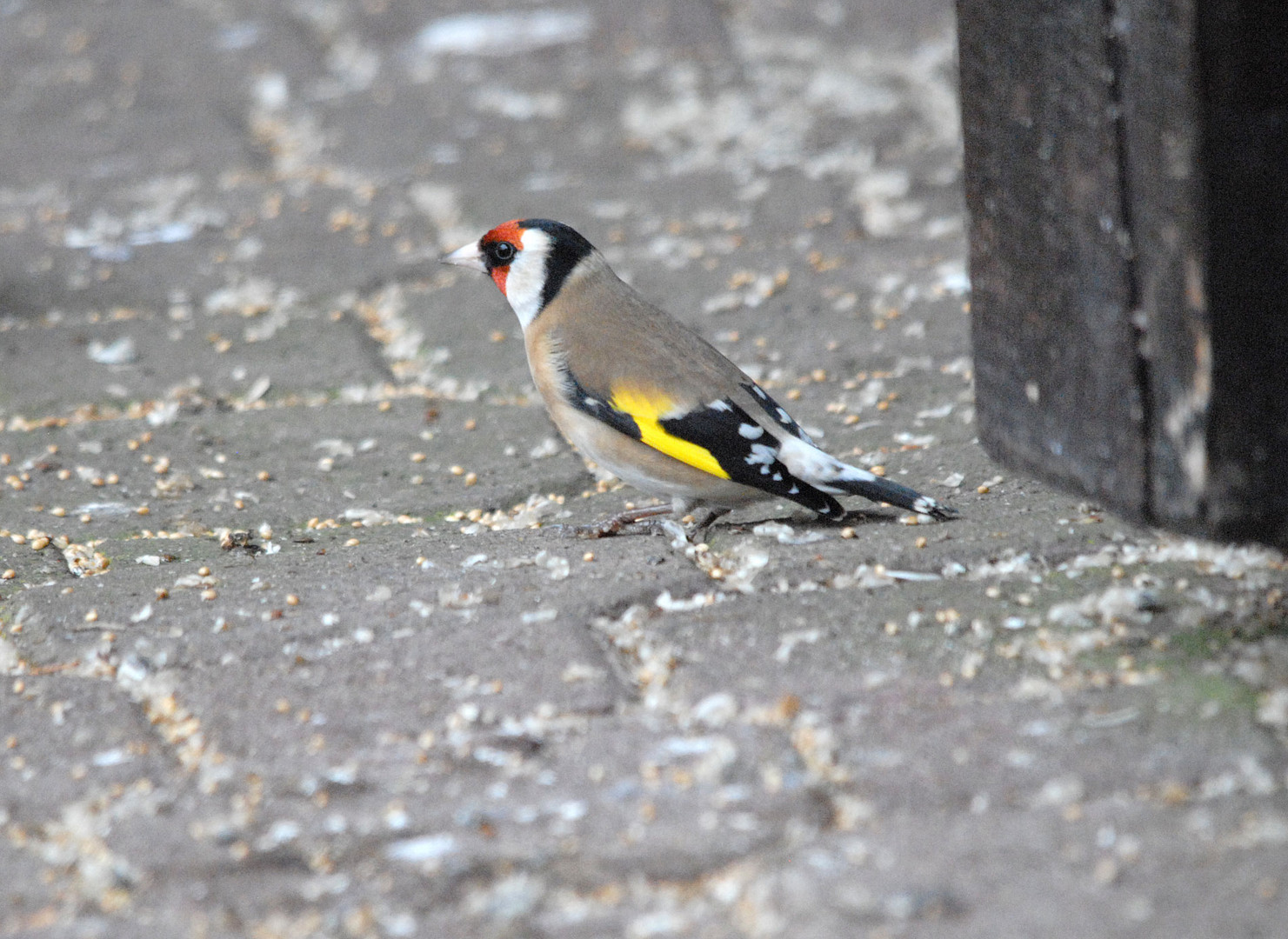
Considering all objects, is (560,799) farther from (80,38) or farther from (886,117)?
(80,38)

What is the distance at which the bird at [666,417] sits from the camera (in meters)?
2.67

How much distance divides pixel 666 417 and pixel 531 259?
691 millimetres

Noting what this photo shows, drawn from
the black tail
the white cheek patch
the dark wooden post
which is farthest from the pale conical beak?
the dark wooden post

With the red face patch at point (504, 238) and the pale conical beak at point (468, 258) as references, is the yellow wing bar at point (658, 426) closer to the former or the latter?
the red face patch at point (504, 238)

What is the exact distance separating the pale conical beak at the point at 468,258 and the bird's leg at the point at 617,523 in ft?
2.72

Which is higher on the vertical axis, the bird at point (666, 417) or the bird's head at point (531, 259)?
the bird's head at point (531, 259)

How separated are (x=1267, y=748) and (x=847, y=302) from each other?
238cm

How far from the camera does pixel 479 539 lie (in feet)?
9.05

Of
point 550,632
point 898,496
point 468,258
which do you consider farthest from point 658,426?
point 468,258

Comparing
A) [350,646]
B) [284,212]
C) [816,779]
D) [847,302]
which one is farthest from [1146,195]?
[284,212]

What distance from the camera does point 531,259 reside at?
3.35m

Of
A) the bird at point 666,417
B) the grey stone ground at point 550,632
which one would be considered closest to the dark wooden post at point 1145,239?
the grey stone ground at point 550,632

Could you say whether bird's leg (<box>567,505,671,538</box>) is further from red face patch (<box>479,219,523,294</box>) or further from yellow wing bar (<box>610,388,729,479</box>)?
red face patch (<box>479,219,523,294</box>)

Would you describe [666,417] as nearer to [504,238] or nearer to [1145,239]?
[504,238]
